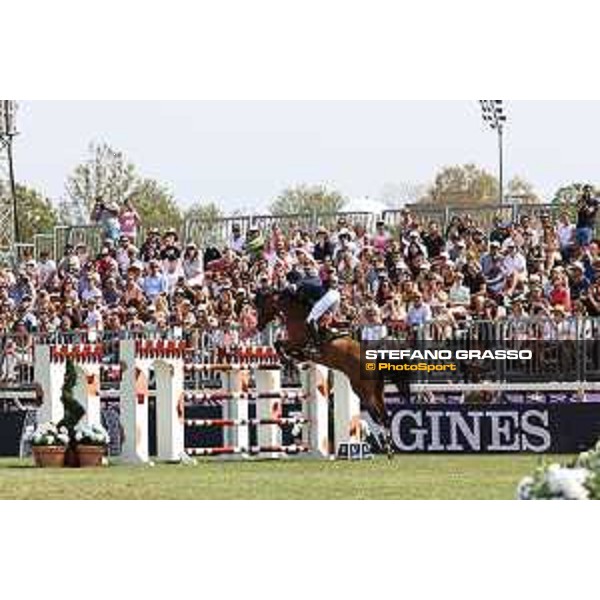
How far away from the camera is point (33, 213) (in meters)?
24.2

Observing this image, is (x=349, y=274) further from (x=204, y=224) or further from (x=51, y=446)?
(x=51, y=446)

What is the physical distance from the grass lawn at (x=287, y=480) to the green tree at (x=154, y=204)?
2344mm

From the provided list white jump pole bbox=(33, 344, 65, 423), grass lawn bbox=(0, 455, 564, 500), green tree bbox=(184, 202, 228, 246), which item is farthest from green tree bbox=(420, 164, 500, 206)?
white jump pole bbox=(33, 344, 65, 423)

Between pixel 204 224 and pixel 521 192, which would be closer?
pixel 521 192

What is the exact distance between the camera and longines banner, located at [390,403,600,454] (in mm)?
24297

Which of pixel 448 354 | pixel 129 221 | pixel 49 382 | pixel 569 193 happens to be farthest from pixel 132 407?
pixel 569 193

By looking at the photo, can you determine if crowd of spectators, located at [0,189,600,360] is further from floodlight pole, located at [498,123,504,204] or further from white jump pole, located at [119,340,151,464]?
floodlight pole, located at [498,123,504,204]

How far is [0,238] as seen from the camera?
85.1 feet

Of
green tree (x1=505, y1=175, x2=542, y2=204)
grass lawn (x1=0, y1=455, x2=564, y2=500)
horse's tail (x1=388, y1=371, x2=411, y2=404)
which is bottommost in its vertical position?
grass lawn (x1=0, y1=455, x2=564, y2=500)

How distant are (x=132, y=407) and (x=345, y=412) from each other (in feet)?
6.96

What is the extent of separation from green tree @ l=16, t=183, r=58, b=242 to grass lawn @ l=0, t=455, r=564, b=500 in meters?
2.33
